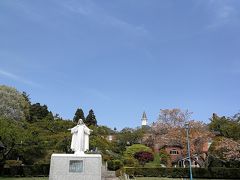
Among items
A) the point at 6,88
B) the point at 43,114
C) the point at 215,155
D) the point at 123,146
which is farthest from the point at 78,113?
the point at 215,155

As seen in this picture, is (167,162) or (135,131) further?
(135,131)

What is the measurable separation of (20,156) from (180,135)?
789 inches

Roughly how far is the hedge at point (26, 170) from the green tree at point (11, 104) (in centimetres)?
1611

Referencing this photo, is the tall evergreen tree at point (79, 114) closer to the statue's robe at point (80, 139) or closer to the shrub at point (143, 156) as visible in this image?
the shrub at point (143, 156)

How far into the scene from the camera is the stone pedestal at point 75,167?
46.4 ft

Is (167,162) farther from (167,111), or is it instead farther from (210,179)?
(210,179)

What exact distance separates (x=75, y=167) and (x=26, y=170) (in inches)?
813

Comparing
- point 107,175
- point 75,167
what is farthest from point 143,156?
point 75,167

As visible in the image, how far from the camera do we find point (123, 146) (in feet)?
207

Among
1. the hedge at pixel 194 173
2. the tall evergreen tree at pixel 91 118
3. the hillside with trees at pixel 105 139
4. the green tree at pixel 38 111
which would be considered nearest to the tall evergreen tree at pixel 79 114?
the tall evergreen tree at pixel 91 118

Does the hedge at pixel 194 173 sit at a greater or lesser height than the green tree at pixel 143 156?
lesser

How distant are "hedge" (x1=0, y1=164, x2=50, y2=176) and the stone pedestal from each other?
20159 millimetres

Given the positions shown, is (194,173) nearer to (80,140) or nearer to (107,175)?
(107,175)

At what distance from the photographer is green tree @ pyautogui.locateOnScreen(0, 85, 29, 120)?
48.3m
